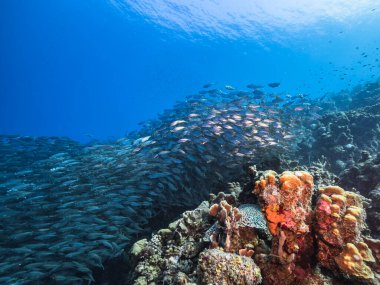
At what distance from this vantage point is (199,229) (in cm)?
521

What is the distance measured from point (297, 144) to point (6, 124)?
192468 mm

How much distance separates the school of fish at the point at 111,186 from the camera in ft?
24.1

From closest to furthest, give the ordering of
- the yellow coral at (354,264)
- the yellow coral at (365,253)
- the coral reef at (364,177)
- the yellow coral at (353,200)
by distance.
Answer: the yellow coral at (354,264), the yellow coral at (365,253), the yellow coral at (353,200), the coral reef at (364,177)

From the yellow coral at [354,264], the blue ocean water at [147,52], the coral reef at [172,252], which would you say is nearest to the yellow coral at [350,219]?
the yellow coral at [354,264]

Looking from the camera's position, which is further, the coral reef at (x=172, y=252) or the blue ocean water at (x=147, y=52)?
the blue ocean water at (x=147, y=52)

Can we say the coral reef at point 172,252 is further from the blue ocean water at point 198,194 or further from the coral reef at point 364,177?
the coral reef at point 364,177

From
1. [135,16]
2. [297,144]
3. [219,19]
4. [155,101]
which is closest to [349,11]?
[219,19]

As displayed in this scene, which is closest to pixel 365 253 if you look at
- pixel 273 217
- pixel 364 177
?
pixel 273 217

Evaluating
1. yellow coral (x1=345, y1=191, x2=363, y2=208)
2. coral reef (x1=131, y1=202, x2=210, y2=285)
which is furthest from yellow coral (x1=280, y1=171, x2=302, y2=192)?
coral reef (x1=131, y1=202, x2=210, y2=285)

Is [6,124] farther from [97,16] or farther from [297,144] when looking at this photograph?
[297,144]

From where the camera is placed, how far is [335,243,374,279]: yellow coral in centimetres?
331

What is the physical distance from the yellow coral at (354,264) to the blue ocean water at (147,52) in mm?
25409

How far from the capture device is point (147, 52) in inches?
4183

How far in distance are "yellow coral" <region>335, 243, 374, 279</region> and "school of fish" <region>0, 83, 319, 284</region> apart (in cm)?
596
